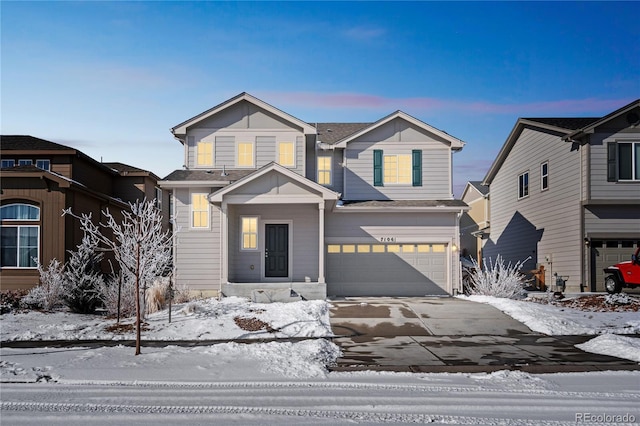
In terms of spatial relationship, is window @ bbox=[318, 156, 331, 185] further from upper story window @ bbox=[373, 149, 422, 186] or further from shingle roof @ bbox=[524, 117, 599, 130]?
shingle roof @ bbox=[524, 117, 599, 130]

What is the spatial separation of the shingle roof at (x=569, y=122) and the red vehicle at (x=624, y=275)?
5464mm

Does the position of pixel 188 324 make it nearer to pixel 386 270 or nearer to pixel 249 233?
pixel 249 233

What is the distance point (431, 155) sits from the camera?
22297mm

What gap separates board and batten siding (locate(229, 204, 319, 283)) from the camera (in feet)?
68.0

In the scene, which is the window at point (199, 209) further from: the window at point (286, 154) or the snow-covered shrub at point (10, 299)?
the snow-covered shrub at point (10, 299)

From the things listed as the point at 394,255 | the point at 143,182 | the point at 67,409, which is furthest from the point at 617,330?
the point at 143,182

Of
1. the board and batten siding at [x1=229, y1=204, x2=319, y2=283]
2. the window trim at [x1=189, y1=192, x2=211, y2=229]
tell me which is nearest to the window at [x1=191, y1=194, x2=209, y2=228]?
the window trim at [x1=189, y1=192, x2=211, y2=229]

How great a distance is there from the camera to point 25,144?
24.6 metres

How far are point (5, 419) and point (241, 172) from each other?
15.3 metres

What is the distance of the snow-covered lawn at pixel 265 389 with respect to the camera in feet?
22.1

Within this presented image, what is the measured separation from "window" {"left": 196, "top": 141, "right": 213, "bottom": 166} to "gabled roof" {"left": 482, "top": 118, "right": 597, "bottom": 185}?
14049 millimetres

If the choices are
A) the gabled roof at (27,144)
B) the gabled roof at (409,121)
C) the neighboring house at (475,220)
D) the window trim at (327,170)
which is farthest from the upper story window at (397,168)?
the neighboring house at (475,220)

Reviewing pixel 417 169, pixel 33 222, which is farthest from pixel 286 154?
pixel 33 222

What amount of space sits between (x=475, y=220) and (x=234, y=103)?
2279 cm
